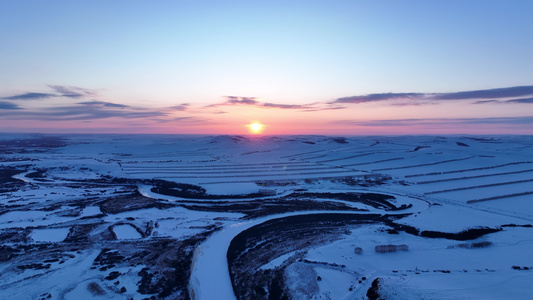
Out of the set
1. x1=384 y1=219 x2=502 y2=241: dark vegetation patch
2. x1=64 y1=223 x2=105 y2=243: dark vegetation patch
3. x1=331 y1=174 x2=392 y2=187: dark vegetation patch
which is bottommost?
x1=331 y1=174 x2=392 y2=187: dark vegetation patch

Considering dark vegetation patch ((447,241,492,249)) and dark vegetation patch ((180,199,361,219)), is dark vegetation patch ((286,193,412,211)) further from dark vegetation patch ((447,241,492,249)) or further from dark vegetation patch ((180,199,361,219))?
dark vegetation patch ((447,241,492,249))

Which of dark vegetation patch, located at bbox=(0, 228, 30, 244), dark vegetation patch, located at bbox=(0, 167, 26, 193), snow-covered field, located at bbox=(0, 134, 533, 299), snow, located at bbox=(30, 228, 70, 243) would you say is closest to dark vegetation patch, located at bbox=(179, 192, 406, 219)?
snow-covered field, located at bbox=(0, 134, 533, 299)

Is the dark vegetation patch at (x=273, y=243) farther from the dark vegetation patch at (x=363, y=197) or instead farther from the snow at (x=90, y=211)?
the snow at (x=90, y=211)

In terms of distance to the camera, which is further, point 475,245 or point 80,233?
point 80,233

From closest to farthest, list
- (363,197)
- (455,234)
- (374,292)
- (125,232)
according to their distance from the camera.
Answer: (374,292), (455,234), (125,232), (363,197)

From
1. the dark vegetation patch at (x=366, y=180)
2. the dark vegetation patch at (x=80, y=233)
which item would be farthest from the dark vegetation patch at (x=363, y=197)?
the dark vegetation patch at (x=80, y=233)

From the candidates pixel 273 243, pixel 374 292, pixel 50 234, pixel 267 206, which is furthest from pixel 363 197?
pixel 50 234

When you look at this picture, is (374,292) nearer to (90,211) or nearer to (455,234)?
(455,234)
